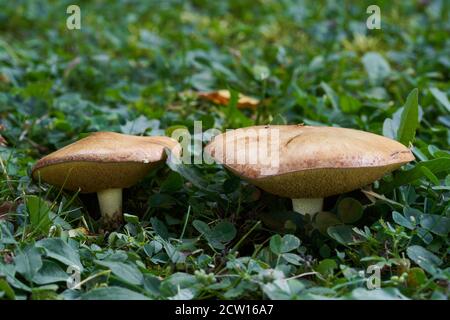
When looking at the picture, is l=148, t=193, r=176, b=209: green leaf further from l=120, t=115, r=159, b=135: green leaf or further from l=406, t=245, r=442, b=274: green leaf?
l=406, t=245, r=442, b=274: green leaf

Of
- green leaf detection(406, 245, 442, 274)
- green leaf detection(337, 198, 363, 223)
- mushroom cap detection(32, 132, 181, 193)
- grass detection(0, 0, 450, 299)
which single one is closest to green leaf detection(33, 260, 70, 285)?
grass detection(0, 0, 450, 299)

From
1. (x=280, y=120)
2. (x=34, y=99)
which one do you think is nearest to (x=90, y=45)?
(x=34, y=99)

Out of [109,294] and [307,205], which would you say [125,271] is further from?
[307,205]

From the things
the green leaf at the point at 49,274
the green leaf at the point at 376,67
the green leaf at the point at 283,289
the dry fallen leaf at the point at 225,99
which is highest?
the green leaf at the point at 376,67

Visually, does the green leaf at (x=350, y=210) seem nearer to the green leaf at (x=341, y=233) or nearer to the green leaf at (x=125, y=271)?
the green leaf at (x=341, y=233)

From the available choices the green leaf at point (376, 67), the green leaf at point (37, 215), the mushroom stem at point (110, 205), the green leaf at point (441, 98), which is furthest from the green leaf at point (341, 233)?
the green leaf at point (376, 67)

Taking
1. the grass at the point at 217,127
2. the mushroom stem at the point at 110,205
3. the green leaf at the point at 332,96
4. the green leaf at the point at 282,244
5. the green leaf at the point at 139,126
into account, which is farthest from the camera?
the green leaf at the point at 332,96

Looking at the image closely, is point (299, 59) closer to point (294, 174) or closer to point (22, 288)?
point (294, 174)
